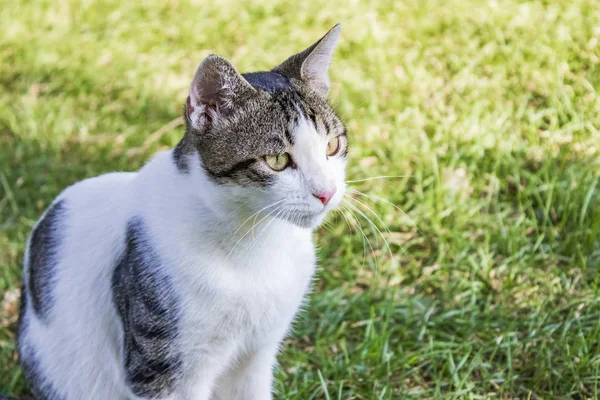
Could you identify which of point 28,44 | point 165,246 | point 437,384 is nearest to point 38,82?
point 28,44

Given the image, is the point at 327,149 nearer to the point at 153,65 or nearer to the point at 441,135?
the point at 441,135

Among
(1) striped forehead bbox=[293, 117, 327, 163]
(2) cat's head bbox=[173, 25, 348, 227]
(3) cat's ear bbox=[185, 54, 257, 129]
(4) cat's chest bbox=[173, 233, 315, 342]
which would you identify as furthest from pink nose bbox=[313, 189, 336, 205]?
(3) cat's ear bbox=[185, 54, 257, 129]

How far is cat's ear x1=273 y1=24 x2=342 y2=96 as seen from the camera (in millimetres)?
2424

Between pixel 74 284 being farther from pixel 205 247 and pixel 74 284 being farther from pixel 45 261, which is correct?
pixel 205 247

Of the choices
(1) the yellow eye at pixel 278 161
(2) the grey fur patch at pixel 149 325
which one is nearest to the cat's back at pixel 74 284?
(2) the grey fur patch at pixel 149 325

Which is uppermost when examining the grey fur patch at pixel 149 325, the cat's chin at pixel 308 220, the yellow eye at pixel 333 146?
the yellow eye at pixel 333 146

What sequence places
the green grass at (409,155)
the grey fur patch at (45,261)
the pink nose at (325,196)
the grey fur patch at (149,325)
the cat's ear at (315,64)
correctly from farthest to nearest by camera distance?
the green grass at (409,155), the grey fur patch at (45,261), the cat's ear at (315,64), the grey fur patch at (149,325), the pink nose at (325,196)

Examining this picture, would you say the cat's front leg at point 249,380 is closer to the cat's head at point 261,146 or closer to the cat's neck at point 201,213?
the cat's neck at point 201,213

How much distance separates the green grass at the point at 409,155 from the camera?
9.86 ft

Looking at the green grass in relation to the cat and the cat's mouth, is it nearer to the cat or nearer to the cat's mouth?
the cat

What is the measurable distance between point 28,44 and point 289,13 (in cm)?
190

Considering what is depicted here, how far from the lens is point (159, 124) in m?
4.67

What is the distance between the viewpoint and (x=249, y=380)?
2.62 meters

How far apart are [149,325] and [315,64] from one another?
100 cm
